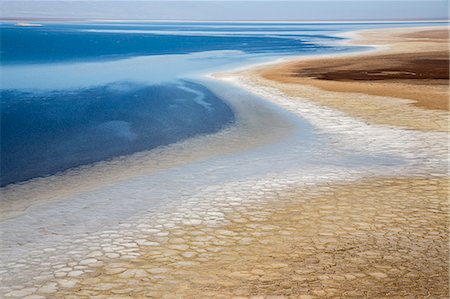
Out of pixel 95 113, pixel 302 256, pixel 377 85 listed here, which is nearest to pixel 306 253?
pixel 302 256

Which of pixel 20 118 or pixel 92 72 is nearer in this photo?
pixel 20 118

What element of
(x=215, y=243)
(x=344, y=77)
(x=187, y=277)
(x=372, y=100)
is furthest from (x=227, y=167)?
(x=344, y=77)

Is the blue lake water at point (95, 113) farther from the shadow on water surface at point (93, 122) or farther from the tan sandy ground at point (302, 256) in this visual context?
the tan sandy ground at point (302, 256)

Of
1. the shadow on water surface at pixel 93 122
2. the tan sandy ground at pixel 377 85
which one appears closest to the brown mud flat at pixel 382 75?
the tan sandy ground at pixel 377 85

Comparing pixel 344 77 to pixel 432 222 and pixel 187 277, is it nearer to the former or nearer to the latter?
pixel 432 222

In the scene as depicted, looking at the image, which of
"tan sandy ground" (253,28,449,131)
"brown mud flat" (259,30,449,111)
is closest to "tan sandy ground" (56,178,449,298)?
"tan sandy ground" (253,28,449,131)

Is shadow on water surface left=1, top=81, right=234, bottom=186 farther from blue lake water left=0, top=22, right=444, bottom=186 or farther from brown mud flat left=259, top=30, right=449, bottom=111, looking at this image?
brown mud flat left=259, top=30, right=449, bottom=111
